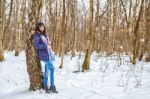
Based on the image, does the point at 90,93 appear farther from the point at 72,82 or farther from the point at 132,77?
the point at 132,77

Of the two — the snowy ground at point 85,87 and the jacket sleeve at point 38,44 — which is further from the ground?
the jacket sleeve at point 38,44

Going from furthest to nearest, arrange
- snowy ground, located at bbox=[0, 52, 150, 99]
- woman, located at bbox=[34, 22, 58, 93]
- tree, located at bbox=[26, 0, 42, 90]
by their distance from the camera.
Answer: tree, located at bbox=[26, 0, 42, 90] < woman, located at bbox=[34, 22, 58, 93] < snowy ground, located at bbox=[0, 52, 150, 99]

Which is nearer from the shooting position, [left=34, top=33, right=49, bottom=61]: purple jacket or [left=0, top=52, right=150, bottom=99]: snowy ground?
[left=0, top=52, right=150, bottom=99]: snowy ground

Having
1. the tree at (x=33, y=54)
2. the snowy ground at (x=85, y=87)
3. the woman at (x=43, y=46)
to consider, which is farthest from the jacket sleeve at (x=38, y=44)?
the snowy ground at (x=85, y=87)

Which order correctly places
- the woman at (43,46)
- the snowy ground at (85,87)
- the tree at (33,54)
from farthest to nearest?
the tree at (33,54)
the woman at (43,46)
the snowy ground at (85,87)

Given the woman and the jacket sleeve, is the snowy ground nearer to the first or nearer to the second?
the woman

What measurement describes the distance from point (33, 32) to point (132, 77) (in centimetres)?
471

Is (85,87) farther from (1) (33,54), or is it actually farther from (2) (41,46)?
(2) (41,46)

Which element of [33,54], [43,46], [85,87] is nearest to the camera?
[43,46]

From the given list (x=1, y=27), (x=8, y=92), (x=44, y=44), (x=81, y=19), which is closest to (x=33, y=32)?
(x=44, y=44)

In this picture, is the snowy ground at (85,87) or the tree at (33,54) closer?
the snowy ground at (85,87)

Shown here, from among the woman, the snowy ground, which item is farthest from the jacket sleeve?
the snowy ground

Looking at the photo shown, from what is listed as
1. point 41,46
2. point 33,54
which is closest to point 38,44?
point 41,46

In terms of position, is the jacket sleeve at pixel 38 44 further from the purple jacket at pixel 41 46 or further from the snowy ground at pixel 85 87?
the snowy ground at pixel 85 87
